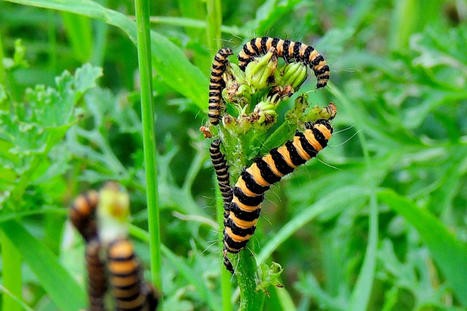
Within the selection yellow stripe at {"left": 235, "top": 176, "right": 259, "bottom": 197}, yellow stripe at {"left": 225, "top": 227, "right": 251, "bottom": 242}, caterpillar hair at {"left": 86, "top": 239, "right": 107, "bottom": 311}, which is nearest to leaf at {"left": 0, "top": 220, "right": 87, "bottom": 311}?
yellow stripe at {"left": 225, "top": 227, "right": 251, "bottom": 242}

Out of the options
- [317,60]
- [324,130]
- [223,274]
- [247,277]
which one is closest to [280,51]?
[317,60]

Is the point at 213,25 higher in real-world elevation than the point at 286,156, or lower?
higher

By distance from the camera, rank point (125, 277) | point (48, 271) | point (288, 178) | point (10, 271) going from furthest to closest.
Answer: point (10, 271), point (48, 271), point (288, 178), point (125, 277)

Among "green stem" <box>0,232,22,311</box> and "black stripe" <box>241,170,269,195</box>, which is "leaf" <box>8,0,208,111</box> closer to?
"black stripe" <box>241,170,269,195</box>

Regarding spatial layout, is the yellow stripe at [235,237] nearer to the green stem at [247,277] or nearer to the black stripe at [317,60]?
the green stem at [247,277]

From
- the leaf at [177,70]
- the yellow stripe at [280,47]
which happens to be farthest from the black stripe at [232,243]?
the leaf at [177,70]

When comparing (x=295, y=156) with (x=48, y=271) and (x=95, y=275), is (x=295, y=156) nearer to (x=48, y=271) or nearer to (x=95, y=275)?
(x=95, y=275)
